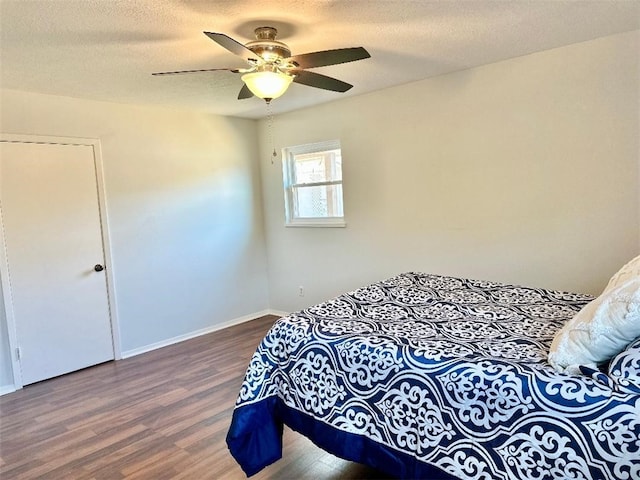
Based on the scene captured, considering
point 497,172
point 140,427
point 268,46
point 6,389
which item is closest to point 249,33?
point 268,46

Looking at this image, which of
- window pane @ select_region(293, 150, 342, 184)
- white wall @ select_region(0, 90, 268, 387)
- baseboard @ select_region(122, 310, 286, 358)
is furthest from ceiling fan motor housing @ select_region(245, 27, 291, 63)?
baseboard @ select_region(122, 310, 286, 358)

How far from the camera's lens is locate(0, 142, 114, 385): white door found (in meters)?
3.51

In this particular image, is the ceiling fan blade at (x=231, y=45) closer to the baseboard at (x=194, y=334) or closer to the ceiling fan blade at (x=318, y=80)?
the ceiling fan blade at (x=318, y=80)

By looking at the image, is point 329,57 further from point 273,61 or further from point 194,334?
point 194,334

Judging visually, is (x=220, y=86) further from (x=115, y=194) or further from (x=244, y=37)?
(x=115, y=194)

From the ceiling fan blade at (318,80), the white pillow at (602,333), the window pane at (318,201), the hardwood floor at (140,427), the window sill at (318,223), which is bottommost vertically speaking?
the hardwood floor at (140,427)

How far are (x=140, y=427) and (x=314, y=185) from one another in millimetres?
3039

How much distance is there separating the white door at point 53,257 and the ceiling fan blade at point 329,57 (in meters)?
2.53

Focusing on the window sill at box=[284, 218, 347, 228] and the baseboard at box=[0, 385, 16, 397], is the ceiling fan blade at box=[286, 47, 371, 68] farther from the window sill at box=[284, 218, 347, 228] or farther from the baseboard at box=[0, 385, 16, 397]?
the baseboard at box=[0, 385, 16, 397]

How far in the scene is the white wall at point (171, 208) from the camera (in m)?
3.90

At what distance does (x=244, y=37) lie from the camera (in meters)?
2.59

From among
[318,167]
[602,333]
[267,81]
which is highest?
[267,81]

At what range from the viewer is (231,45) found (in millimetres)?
2092

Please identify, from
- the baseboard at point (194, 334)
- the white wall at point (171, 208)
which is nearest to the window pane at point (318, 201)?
the white wall at point (171, 208)
